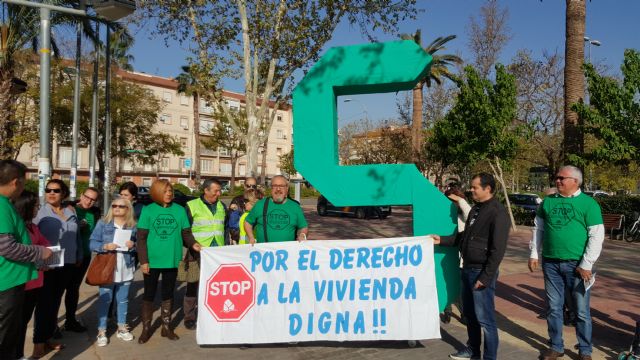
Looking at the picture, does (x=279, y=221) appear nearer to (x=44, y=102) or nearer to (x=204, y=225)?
(x=204, y=225)

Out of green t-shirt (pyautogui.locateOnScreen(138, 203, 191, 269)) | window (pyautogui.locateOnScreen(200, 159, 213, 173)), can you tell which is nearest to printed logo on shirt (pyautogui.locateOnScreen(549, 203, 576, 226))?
green t-shirt (pyautogui.locateOnScreen(138, 203, 191, 269))

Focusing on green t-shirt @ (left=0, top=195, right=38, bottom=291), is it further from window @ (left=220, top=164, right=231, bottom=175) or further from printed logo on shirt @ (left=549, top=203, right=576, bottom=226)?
window @ (left=220, top=164, right=231, bottom=175)

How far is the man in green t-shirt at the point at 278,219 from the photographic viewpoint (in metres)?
5.01

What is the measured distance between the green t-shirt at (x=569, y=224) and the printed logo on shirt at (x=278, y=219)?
8.70ft

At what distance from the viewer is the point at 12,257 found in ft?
11.0

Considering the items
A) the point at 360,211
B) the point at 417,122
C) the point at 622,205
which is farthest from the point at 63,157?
the point at 622,205

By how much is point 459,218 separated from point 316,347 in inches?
82.8

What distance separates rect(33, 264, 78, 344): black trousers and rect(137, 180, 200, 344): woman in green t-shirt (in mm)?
843

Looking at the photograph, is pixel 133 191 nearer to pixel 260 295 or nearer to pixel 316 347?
pixel 260 295

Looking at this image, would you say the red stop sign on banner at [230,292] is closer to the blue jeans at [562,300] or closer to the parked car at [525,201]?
the blue jeans at [562,300]

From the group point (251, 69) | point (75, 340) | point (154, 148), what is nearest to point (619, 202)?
point (251, 69)

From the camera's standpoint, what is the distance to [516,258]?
1129cm

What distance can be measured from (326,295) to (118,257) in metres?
2.24

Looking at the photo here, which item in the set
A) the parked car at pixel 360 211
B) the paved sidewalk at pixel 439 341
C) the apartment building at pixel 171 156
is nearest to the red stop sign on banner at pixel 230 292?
the paved sidewalk at pixel 439 341
